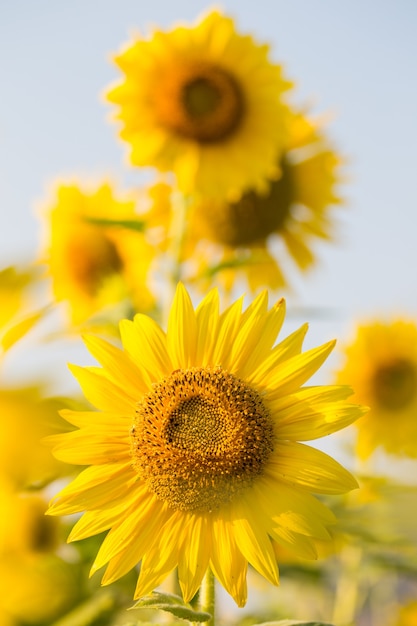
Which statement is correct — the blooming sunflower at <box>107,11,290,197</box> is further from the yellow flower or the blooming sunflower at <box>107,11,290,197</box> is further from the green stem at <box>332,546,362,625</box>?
the green stem at <box>332,546,362,625</box>

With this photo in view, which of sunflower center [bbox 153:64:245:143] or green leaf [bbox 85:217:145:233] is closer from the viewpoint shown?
green leaf [bbox 85:217:145:233]

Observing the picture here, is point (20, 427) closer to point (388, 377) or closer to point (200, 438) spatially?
point (200, 438)

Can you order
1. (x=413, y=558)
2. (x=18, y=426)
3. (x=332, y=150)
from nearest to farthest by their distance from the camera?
(x=18, y=426) < (x=413, y=558) < (x=332, y=150)

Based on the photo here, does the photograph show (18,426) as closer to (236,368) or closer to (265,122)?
(236,368)

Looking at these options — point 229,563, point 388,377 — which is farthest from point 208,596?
point 388,377

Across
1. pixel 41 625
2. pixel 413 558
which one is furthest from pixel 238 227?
pixel 41 625

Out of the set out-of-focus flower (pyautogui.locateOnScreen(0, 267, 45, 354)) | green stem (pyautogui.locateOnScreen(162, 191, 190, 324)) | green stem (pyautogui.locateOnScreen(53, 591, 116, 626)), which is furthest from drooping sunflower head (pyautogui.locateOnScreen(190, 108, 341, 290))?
out-of-focus flower (pyautogui.locateOnScreen(0, 267, 45, 354))
